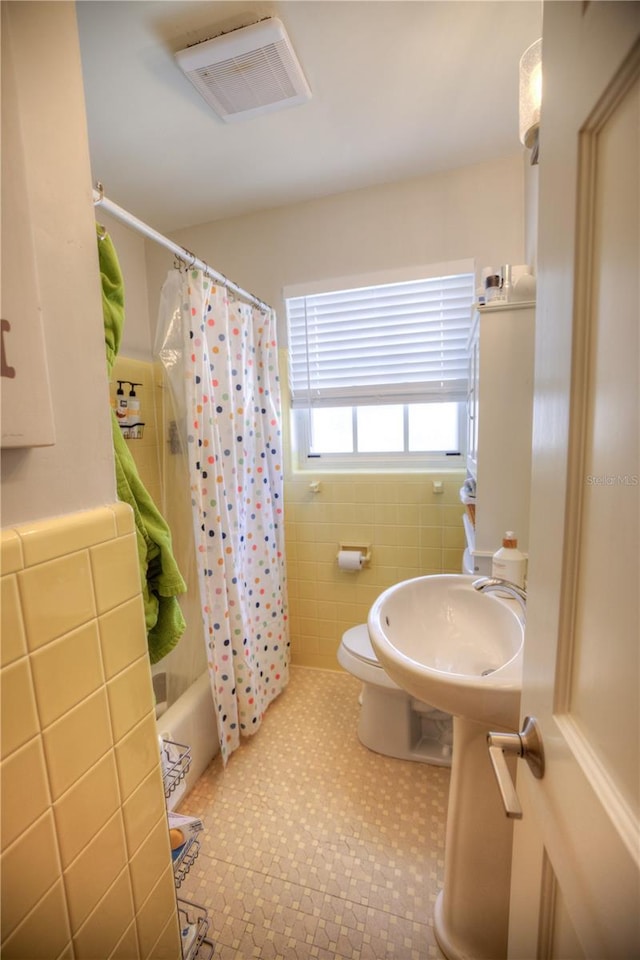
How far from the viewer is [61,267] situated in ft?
1.86

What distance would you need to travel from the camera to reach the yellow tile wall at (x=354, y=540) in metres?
1.95

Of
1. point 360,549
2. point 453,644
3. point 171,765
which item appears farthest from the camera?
point 360,549

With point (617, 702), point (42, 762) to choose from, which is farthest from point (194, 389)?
point (617, 702)

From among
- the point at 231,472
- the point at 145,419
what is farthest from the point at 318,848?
the point at 145,419

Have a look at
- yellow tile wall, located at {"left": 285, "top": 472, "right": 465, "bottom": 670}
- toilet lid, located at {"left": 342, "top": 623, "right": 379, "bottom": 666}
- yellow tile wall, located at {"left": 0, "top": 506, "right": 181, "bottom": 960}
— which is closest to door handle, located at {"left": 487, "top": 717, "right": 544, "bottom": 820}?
yellow tile wall, located at {"left": 0, "top": 506, "right": 181, "bottom": 960}

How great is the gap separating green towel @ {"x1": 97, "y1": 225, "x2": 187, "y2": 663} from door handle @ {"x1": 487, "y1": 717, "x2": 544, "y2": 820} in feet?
2.34

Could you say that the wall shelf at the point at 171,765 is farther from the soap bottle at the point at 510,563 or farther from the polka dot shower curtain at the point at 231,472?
the soap bottle at the point at 510,563

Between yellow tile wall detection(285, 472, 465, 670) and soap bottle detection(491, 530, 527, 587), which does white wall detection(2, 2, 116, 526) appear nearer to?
soap bottle detection(491, 530, 527, 587)

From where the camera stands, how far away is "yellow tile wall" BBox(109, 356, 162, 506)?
1807 millimetres

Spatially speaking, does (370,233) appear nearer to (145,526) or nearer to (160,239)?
(160,239)

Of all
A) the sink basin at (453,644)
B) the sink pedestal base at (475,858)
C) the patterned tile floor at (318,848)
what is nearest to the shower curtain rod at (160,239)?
the sink basin at (453,644)

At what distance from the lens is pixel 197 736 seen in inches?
61.7

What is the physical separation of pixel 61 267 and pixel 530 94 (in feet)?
3.55

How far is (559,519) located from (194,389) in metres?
1.30
